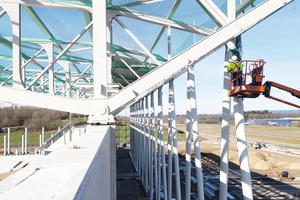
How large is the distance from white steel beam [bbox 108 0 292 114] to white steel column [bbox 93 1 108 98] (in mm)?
416

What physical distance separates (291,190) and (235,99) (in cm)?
1802

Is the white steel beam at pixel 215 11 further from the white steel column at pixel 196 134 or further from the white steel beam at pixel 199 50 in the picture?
the white steel column at pixel 196 134

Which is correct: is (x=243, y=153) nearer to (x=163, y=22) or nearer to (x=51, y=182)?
(x=163, y=22)

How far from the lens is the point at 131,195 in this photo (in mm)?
16266

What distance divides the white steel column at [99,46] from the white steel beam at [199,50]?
0.42 m

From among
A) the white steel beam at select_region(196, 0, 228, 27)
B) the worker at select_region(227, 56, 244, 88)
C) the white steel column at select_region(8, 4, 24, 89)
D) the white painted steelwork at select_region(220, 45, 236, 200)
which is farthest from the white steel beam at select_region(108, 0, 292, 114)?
the white steel column at select_region(8, 4, 24, 89)

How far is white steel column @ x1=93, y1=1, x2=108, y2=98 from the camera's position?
601 centimetres

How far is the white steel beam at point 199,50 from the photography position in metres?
5.76

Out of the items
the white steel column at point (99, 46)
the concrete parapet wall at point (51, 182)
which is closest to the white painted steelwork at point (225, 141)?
the white steel column at point (99, 46)

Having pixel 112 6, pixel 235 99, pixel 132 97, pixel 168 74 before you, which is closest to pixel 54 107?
pixel 132 97

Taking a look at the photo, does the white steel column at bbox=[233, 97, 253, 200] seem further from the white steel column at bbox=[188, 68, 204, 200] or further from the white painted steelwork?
the white steel column at bbox=[188, 68, 204, 200]

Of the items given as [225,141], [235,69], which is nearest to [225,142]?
[225,141]

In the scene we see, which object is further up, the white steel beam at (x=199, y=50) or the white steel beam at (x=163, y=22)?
the white steel beam at (x=163, y=22)

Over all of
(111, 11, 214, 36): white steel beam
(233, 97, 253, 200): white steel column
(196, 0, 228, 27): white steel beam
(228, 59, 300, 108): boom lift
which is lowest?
(233, 97, 253, 200): white steel column
